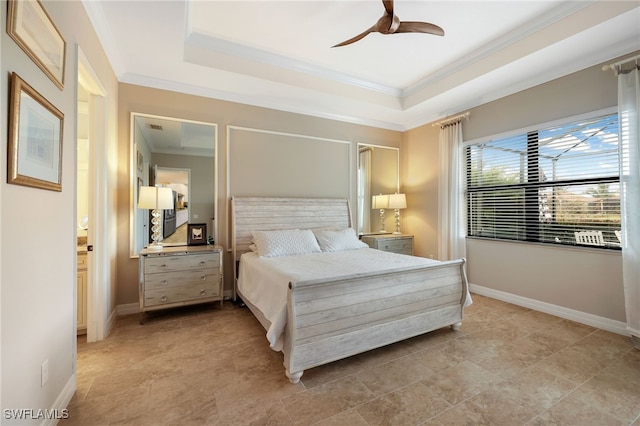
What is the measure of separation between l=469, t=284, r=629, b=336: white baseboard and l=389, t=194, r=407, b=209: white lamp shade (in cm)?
159

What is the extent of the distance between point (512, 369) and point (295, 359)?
1678 millimetres

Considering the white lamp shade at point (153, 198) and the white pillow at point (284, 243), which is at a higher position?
the white lamp shade at point (153, 198)

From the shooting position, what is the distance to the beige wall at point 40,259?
118cm

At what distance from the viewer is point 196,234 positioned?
357 centimetres

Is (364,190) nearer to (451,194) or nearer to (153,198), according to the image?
(451,194)

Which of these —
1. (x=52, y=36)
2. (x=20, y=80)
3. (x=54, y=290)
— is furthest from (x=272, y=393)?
(x=52, y=36)

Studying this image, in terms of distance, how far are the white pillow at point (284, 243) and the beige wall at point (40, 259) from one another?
1791mm

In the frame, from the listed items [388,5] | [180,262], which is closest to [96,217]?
[180,262]

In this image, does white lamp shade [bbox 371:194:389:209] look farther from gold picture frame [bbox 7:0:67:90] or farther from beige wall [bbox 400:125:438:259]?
gold picture frame [bbox 7:0:67:90]

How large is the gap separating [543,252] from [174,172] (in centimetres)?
462

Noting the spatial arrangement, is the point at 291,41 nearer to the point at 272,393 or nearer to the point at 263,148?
the point at 263,148

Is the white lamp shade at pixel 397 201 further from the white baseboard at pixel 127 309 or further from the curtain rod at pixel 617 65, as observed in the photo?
the white baseboard at pixel 127 309

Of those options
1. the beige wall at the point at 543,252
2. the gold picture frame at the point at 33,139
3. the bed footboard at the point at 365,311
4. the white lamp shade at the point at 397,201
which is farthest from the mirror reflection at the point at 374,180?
the gold picture frame at the point at 33,139

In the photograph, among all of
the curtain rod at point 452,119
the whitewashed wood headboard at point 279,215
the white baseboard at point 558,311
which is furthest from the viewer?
the curtain rod at point 452,119
